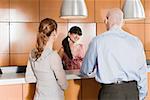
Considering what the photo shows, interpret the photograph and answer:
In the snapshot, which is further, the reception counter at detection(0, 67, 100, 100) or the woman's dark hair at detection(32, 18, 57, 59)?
the reception counter at detection(0, 67, 100, 100)

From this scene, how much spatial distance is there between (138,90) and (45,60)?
0.93 meters

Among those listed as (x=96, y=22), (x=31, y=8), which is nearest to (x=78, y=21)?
(x=96, y=22)

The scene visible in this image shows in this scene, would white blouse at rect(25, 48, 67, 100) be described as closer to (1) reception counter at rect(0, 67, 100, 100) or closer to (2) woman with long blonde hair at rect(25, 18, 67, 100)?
(2) woman with long blonde hair at rect(25, 18, 67, 100)

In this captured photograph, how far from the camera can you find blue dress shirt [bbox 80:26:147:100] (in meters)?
2.76

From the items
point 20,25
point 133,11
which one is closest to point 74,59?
point 133,11

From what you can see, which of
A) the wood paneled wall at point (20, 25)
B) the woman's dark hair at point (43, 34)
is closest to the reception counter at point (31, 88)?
the woman's dark hair at point (43, 34)

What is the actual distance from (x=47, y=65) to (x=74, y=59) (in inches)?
78.7

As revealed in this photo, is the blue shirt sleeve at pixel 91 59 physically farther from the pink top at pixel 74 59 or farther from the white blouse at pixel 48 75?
the pink top at pixel 74 59

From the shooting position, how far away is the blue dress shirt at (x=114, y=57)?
2.76m

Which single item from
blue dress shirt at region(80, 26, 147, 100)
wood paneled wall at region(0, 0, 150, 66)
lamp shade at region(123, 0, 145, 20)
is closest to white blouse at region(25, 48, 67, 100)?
blue dress shirt at region(80, 26, 147, 100)

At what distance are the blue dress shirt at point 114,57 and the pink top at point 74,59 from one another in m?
1.78

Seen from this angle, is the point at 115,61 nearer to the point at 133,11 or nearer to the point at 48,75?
the point at 48,75

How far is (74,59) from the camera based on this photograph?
480 centimetres

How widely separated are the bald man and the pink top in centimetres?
176
